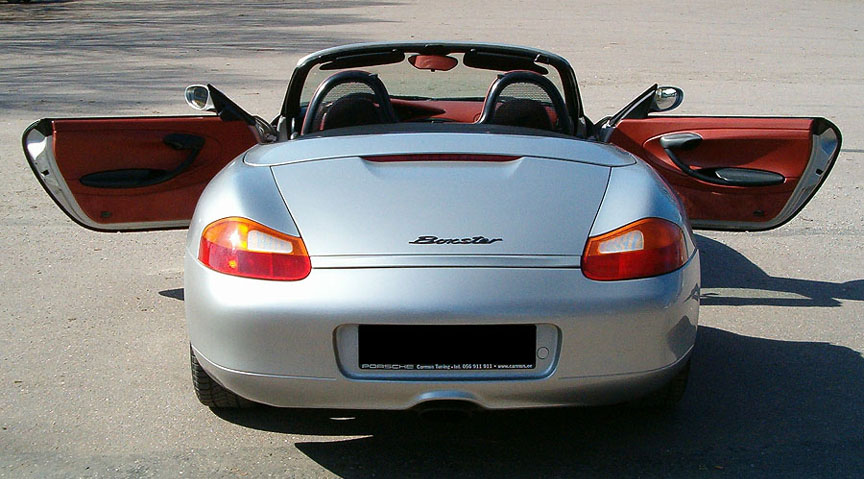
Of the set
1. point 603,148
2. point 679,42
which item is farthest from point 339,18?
point 603,148

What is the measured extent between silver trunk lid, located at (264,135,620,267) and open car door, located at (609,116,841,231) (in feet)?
4.62

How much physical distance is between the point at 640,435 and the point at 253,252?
1465mm

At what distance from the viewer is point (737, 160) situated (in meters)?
4.87

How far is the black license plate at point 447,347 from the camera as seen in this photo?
307 centimetres

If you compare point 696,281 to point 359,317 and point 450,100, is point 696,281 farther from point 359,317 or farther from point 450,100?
point 450,100

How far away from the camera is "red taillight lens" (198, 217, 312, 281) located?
3.14m

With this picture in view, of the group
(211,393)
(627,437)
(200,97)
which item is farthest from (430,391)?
(200,97)

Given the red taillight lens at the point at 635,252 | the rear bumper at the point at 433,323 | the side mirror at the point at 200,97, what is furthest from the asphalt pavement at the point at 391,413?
the side mirror at the point at 200,97

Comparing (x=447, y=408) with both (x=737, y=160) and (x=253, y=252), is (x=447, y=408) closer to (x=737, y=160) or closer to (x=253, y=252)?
(x=253, y=252)

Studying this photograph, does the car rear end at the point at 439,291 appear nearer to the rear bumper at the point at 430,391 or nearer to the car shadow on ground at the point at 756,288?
the rear bumper at the point at 430,391

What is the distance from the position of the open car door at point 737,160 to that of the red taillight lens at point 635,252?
1.58 meters

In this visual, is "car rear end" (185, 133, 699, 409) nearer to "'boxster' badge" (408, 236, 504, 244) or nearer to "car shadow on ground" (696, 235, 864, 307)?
"'boxster' badge" (408, 236, 504, 244)

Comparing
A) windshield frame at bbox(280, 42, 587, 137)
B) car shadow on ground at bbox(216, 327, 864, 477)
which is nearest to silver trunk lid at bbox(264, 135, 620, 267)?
car shadow on ground at bbox(216, 327, 864, 477)

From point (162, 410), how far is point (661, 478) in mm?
1786
